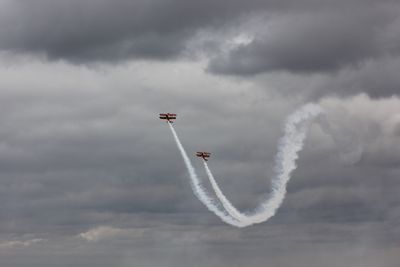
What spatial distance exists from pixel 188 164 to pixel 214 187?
1239 cm

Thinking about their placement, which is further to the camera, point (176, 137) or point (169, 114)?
point (169, 114)

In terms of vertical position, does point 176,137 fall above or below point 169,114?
below

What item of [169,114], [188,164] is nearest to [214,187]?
[188,164]

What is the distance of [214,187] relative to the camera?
18112 centimetres

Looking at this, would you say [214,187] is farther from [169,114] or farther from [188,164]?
[169,114]

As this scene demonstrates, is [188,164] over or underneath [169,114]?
underneath

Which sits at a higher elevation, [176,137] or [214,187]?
[176,137]

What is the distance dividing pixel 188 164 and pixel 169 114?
68.6 feet

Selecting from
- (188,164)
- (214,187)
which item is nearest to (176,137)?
(188,164)

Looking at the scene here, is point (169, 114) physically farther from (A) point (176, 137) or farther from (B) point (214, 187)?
(B) point (214, 187)

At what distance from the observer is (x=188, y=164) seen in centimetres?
17788

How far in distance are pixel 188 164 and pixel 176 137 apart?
10345 mm

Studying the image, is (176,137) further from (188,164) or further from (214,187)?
(214,187)

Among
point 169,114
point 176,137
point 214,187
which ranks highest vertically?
point 169,114
